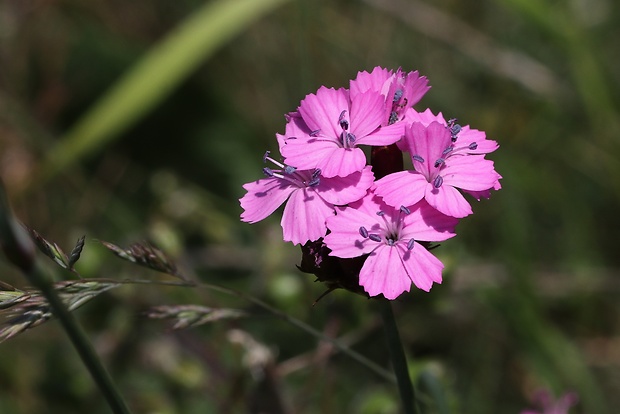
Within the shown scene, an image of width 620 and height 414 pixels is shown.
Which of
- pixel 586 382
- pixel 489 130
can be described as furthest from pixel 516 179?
pixel 586 382

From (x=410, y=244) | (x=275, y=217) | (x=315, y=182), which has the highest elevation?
(x=275, y=217)

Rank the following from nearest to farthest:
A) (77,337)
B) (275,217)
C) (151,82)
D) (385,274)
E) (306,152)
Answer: (77,337) → (385,274) → (306,152) → (151,82) → (275,217)

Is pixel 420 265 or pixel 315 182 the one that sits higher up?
pixel 315 182

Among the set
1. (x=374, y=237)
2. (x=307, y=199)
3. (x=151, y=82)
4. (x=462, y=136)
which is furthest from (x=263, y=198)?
(x=151, y=82)

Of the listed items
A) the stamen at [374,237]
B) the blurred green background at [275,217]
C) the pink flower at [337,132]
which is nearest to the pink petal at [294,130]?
the pink flower at [337,132]

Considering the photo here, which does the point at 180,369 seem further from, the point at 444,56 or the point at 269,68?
the point at 444,56

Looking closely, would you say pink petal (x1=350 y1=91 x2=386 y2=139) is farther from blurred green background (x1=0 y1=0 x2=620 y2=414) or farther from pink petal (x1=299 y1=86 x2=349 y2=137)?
blurred green background (x1=0 y1=0 x2=620 y2=414)

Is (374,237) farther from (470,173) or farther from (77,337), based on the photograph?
(77,337)

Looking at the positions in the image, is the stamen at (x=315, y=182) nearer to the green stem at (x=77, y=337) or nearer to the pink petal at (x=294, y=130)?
the pink petal at (x=294, y=130)
